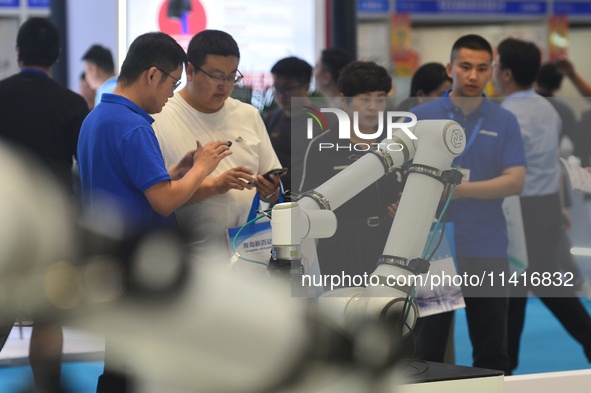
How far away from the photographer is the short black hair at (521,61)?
331 centimetres

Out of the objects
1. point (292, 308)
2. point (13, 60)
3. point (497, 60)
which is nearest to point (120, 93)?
point (292, 308)

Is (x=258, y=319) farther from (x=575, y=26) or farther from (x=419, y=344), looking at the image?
(x=575, y=26)

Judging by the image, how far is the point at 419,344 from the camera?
244 cm

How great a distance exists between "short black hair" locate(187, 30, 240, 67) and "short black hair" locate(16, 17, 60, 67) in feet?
2.62

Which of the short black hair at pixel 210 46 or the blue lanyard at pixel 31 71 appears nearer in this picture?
the short black hair at pixel 210 46

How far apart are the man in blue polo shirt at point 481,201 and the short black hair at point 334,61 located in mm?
1034

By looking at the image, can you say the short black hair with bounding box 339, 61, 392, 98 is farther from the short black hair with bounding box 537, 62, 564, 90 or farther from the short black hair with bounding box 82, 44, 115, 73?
the short black hair with bounding box 537, 62, 564, 90

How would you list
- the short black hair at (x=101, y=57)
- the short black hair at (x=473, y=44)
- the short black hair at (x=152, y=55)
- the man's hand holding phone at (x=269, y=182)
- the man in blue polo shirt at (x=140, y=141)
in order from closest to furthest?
the man in blue polo shirt at (x=140, y=141), the short black hair at (x=152, y=55), the man's hand holding phone at (x=269, y=182), the short black hair at (x=473, y=44), the short black hair at (x=101, y=57)

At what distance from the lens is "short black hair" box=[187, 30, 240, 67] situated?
222 cm

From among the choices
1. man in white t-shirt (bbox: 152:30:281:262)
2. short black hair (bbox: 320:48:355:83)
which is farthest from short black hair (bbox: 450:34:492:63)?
short black hair (bbox: 320:48:355:83)

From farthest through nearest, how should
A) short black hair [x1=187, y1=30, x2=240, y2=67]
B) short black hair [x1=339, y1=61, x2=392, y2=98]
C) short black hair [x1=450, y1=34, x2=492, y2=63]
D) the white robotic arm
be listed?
short black hair [x1=450, y1=34, x2=492, y2=63] → short black hair [x1=339, y1=61, x2=392, y2=98] → short black hair [x1=187, y1=30, x2=240, y2=67] → the white robotic arm

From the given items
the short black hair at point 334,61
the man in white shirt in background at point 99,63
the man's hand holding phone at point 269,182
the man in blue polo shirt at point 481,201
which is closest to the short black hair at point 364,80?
the man in blue polo shirt at point 481,201

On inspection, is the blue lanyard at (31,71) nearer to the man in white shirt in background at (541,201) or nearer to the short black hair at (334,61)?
the short black hair at (334,61)

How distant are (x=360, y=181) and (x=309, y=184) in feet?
0.58
